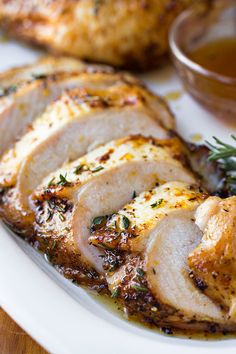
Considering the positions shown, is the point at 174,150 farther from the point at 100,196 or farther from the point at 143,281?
the point at 143,281

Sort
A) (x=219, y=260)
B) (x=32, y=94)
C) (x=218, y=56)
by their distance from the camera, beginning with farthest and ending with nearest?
1. (x=218, y=56)
2. (x=32, y=94)
3. (x=219, y=260)

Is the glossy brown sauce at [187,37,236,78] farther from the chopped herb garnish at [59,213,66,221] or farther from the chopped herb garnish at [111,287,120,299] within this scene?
the chopped herb garnish at [111,287,120,299]

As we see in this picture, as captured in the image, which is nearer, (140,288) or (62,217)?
(140,288)

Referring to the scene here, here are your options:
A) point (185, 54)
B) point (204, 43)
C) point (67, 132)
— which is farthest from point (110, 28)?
point (67, 132)

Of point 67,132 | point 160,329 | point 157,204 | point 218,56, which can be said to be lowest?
point 218,56

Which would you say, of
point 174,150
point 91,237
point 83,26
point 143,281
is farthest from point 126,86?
point 143,281

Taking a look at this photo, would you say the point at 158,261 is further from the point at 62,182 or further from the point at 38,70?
the point at 38,70

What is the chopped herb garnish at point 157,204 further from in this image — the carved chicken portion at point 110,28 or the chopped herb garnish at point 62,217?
the carved chicken portion at point 110,28
